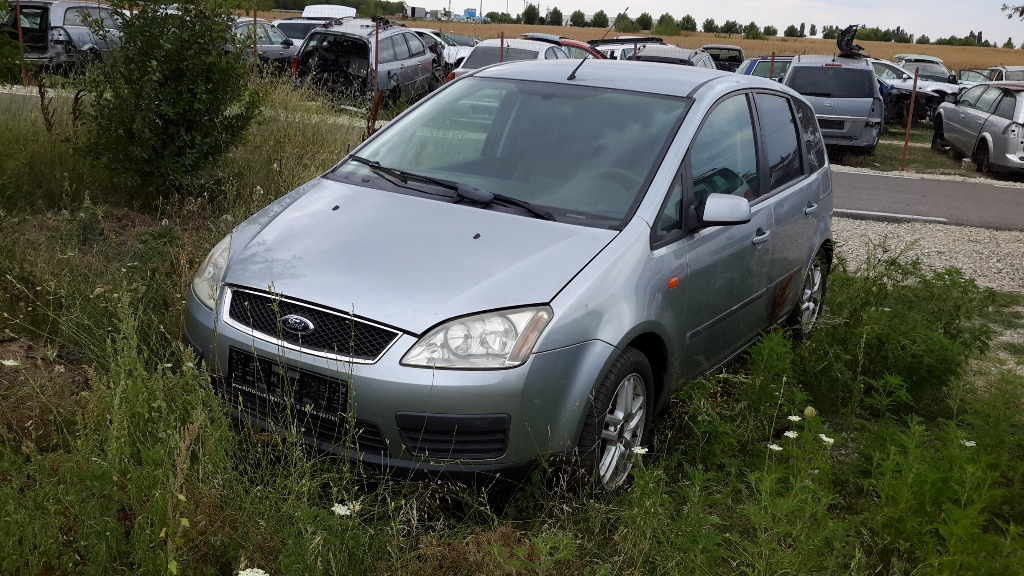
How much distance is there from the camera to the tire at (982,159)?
1731 cm

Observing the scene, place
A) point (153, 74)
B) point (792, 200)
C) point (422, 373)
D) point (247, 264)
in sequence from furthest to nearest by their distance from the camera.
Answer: point (153, 74), point (792, 200), point (247, 264), point (422, 373)

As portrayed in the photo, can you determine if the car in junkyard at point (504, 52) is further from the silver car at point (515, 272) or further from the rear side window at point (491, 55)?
the silver car at point (515, 272)

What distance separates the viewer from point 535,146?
15.3 ft

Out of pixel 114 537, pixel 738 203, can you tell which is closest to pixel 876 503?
pixel 738 203

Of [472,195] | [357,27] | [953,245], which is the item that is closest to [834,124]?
[953,245]

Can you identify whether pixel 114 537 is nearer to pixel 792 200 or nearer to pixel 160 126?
pixel 792 200

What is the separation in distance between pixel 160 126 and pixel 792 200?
14.1 feet

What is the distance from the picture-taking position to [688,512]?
3.44m

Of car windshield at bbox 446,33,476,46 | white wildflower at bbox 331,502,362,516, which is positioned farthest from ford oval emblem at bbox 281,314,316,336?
car windshield at bbox 446,33,476,46

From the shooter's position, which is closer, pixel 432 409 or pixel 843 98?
pixel 432 409

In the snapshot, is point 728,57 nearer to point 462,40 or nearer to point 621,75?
point 462,40

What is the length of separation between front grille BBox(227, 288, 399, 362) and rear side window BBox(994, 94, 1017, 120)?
52.7 feet

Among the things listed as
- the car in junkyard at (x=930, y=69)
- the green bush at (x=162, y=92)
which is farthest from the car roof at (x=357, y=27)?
the car in junkyard at (x=930, y=69)

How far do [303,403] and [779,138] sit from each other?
10.9 ft
